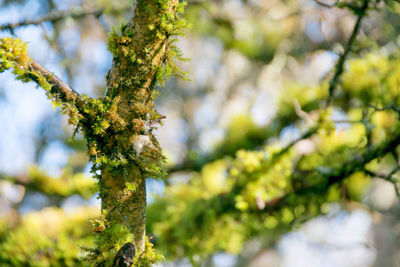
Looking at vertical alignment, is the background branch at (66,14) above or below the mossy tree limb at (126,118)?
above

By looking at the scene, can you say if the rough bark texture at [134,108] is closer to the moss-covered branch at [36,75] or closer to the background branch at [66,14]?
the moss-covered branch at [36,75]

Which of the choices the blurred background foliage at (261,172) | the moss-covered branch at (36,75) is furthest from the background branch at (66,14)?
the moss-covered branch at (36,75)

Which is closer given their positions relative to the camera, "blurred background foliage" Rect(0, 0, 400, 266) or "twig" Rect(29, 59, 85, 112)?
"twig" Rect(29, 59, 85, 112)

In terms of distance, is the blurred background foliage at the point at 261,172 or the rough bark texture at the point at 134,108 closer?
the rough bark texture at the point at 134,108

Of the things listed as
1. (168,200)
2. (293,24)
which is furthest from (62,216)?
(293,24)

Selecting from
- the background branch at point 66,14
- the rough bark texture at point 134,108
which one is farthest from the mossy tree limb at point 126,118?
the background branch at point 66,14

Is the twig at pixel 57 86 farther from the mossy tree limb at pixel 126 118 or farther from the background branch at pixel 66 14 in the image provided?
the background branch at pixel 66 14

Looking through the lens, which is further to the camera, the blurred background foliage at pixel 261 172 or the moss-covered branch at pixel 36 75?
the blurred background foliage at pixel 261 172

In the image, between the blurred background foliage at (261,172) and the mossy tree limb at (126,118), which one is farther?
the blurred background foliage at (261,172)

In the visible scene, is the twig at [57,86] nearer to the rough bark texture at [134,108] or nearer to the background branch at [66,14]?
the rough bark texture at [134,108]

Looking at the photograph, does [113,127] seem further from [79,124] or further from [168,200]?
[168,200]

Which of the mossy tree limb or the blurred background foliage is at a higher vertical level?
the blurred background foliage

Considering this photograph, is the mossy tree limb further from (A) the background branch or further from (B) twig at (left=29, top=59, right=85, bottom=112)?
(A) the background branch

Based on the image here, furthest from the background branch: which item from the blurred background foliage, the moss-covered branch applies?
the moss-covered branch
